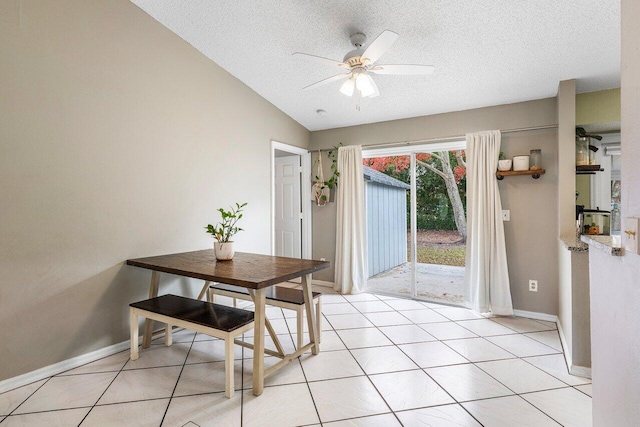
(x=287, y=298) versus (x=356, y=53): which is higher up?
(x=356, y=53)

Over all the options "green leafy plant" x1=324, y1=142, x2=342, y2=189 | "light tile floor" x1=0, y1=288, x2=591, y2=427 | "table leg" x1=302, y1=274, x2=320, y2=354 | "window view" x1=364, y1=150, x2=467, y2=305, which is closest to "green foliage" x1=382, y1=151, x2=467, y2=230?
"window view" x1=364, y1=150, x2=467, y2=305

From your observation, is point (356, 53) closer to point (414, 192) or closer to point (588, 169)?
point (414, 192)

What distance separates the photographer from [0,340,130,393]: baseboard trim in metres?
2.12

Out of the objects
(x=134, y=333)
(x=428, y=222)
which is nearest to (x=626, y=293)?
(x=134, y=333)

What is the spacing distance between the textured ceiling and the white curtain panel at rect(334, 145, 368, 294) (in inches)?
42.0

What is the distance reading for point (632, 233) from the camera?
100cm

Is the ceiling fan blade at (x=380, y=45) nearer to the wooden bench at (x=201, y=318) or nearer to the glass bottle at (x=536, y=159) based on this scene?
the wooden bench at (x=201, y=318)

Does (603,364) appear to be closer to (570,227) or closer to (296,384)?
(296,384)

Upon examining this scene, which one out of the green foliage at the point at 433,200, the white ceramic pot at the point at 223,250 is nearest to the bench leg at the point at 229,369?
the white ceramic pot at the point at 223,250

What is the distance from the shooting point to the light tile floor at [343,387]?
72.4 inches

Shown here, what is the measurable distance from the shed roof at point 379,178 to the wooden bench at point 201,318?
2.84m

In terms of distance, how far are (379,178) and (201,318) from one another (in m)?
3.29

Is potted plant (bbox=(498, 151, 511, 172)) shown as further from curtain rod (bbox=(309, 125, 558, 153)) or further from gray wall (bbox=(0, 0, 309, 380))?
gray wall (bbox=(0, 0, 309, 380))

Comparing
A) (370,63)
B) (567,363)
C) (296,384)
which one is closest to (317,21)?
(370,63)
